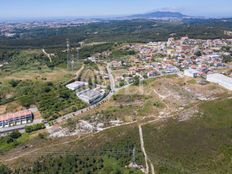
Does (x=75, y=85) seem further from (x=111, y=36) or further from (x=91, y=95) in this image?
(x=111, y=36)

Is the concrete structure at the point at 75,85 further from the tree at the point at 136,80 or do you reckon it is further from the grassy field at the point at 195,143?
the grassy field at the point at 195,143

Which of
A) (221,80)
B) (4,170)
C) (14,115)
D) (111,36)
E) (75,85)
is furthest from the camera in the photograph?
(111,36)

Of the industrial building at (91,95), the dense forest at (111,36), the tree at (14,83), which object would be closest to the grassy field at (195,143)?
the industrial building at (91,95)

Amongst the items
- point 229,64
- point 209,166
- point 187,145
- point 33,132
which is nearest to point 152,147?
point 187,145

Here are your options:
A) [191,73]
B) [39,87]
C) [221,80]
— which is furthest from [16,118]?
[221,80]

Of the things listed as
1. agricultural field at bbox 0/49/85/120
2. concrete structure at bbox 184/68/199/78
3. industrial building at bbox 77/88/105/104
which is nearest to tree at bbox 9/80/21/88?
agricultural field at bbox 0/49/85/120

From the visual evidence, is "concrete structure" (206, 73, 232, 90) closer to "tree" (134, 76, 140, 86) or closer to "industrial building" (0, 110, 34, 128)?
"tree" (134, 76, 140, 86)

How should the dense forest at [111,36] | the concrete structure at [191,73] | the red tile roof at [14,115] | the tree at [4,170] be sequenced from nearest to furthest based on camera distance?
the tree at [4,170] → the red tile roof at [14,115] → the concrete structure at [191,73] → the dense forest at [111,36]
